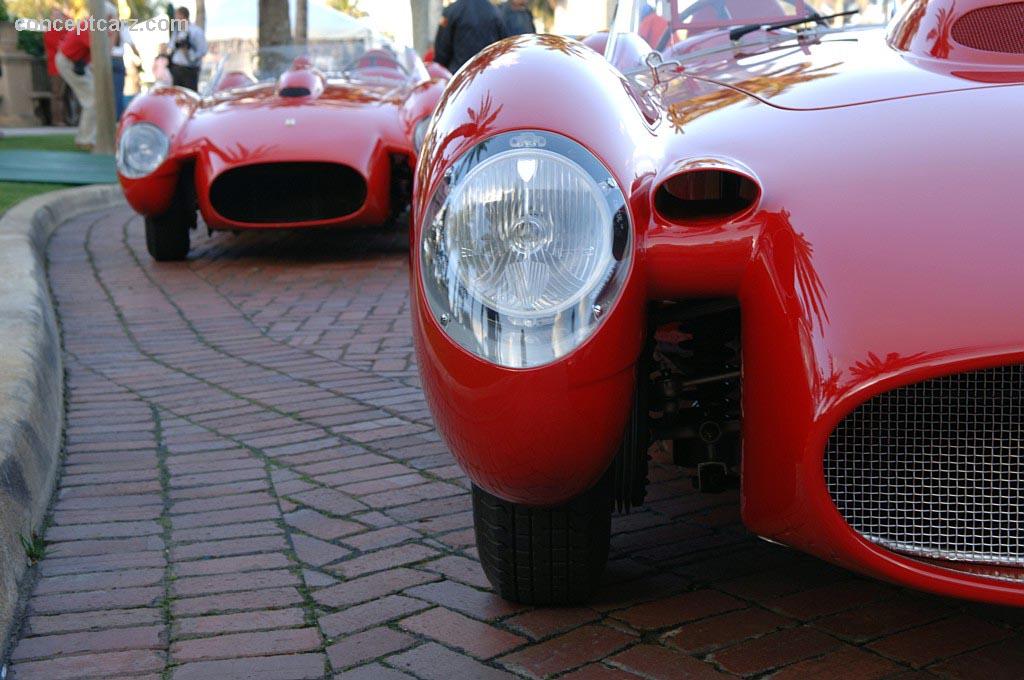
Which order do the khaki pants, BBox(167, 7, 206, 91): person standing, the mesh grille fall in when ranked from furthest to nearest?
the khaki pants, BBox(167, 7, 206, 91): person standing, the mesh grille

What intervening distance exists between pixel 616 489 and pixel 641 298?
0.43 metres

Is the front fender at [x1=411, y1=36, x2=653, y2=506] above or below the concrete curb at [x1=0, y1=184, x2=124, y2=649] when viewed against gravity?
above

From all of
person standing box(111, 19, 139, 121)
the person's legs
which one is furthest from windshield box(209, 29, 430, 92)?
the person's legs

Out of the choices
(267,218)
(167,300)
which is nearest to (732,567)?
(167,300)

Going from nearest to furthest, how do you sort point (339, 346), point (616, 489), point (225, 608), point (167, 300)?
point (616, 489)
point (225, 608)
point (339, 346)
point (167, 300)

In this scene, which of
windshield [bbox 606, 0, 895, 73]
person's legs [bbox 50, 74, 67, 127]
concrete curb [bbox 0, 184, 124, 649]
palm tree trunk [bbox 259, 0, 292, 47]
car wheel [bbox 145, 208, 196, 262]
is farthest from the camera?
person's legs [bbox 50, 74, 67, 127]

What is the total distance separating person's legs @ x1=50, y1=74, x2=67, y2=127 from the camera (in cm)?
2116

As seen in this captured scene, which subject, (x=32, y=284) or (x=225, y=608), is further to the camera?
(x=32, y=284)

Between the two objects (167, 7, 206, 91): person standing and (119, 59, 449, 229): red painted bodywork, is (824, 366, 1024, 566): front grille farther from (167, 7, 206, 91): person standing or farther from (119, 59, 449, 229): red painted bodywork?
(167, 7, 206, 91): person standing

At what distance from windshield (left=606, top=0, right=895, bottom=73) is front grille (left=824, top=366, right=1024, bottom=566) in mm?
1469

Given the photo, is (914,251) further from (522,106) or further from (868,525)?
(522,106)

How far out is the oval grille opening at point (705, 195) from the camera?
178cm

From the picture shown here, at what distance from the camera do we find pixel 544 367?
175 centimetres

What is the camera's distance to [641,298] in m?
1.77
